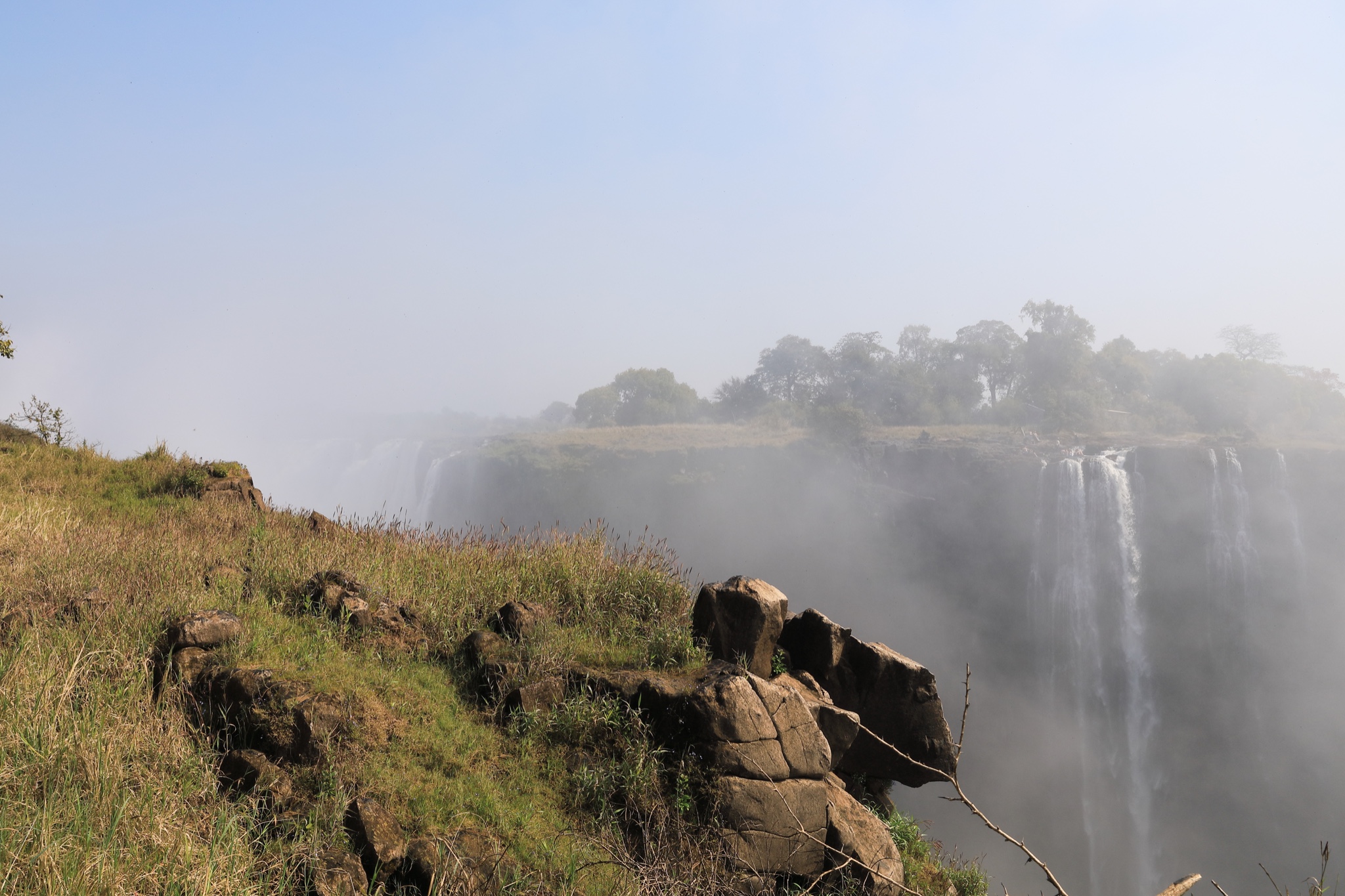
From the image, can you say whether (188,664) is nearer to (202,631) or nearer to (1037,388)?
(202,631)

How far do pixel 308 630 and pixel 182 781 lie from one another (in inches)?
85.7

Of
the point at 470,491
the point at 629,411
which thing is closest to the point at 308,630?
the point at 470,491

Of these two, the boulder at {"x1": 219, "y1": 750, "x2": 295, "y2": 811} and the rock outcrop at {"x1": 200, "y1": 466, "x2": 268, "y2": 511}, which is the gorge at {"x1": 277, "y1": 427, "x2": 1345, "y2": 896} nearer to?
the rock outcrop at {"x1": 200, "y1": 466, "x2": 268, "y2": 511}

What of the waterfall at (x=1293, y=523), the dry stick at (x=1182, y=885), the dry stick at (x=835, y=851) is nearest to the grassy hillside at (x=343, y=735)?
the dry stick at (x=835, y=851)

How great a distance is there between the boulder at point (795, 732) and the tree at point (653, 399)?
6352 cm

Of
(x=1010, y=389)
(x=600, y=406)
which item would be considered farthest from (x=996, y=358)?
(x=600, y=406)

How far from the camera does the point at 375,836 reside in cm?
418

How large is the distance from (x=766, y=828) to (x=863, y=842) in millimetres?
A: 1005

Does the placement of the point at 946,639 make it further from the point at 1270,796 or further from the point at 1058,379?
the point at 1058,379

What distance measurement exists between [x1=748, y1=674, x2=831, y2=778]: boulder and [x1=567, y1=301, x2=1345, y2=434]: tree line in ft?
145

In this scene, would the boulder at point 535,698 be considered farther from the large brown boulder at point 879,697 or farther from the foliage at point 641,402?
the foliage at point 641,402

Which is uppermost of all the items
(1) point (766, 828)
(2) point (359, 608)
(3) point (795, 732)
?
(2) point (359, 608)

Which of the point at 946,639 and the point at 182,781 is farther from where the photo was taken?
the point at 946,639

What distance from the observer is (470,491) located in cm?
5003
